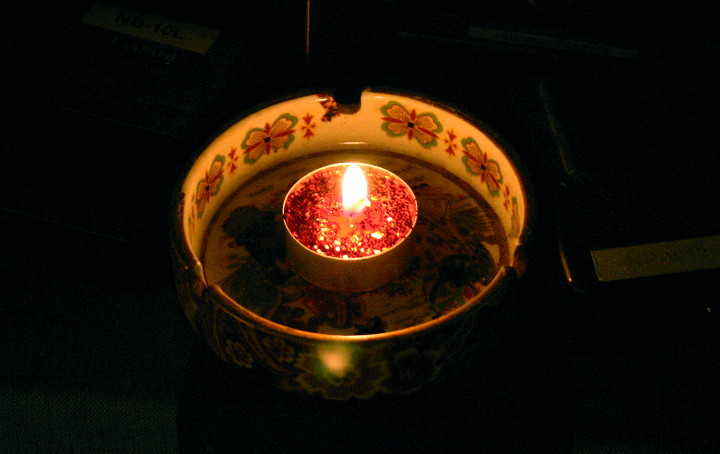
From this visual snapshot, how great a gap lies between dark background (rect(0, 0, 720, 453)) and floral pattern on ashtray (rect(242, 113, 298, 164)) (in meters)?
0.04

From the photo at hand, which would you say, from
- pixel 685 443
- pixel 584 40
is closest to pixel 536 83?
pixel 584 40

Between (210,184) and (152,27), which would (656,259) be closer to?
(210,184)

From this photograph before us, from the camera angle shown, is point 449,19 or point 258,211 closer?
point 258,211

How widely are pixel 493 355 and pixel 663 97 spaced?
12.7 inches

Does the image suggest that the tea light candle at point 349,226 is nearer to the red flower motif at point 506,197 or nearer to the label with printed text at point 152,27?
the red flower motif at point 506,197

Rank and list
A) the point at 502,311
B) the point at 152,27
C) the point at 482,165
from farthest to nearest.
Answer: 1. the point at 152,27
2. the point at 482,165
3. the point at 502,311

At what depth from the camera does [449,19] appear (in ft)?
2.35

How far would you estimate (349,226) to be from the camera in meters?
0.53

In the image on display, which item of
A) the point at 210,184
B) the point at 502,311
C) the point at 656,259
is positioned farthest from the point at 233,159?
the point at 656,259

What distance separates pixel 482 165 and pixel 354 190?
4.6 inches

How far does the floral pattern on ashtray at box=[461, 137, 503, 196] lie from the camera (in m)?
0.54

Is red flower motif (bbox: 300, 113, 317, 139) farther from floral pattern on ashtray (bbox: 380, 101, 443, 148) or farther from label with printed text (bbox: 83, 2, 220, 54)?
label with printed text (bbox: 83, 2, 220, 54)

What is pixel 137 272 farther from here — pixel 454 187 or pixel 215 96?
pixel 454 187

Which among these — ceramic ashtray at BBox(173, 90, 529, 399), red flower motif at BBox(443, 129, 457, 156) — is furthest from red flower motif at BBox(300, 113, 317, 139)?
red flower motif at BBox(443, 129, 457, 156)
